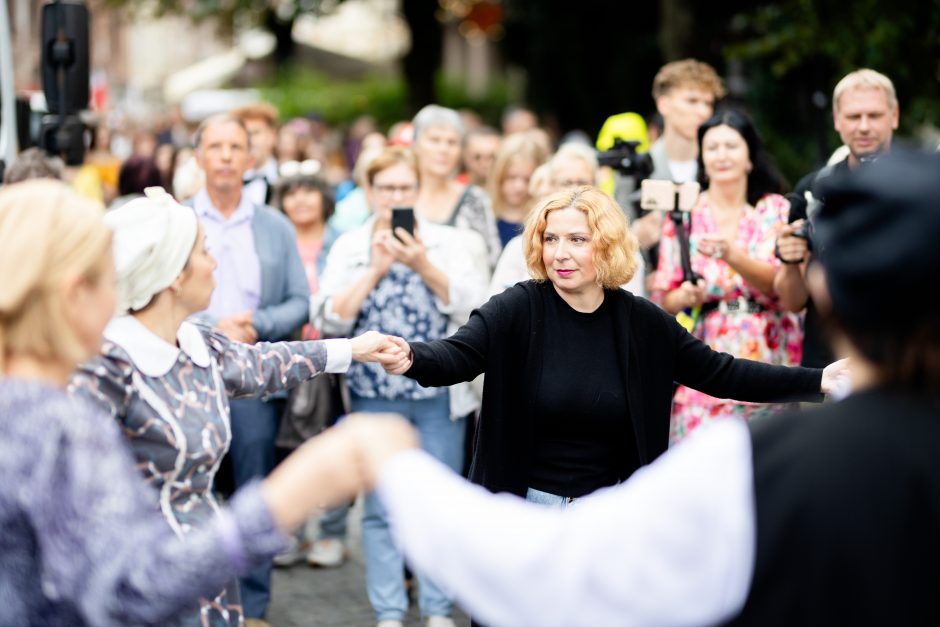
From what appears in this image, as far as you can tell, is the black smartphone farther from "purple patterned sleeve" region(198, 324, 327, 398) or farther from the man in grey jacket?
"purple patterned sleeve" region(198, 324, 327, 398)

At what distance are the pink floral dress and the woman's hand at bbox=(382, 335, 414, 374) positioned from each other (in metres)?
2.05

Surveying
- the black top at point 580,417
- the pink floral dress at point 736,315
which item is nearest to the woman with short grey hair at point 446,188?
the pink floral dress at point 736,315

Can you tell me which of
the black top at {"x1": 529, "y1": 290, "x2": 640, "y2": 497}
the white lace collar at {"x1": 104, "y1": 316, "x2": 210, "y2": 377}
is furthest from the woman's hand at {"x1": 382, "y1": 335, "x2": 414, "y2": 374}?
the white lace collar at {"x1": 104, "y1": 316, "x2": 210, "y2": 377}

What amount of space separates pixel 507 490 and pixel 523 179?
3709mm

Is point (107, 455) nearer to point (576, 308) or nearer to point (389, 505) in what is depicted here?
point (389, 505)

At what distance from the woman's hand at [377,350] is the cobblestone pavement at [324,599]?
7.90 feet

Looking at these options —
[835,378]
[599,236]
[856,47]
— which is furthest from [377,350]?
[856,47]

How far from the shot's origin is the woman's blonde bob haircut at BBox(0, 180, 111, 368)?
7.54 feet

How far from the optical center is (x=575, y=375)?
4.45 meters

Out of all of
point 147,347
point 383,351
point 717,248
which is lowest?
point 383,351

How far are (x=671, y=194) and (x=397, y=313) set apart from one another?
1.40 metres

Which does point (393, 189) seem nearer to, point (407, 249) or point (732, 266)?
point (407, 249)

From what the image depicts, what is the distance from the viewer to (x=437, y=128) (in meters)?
7.59

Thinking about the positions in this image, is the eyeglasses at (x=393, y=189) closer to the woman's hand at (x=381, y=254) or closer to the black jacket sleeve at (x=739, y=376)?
the woman's hand at (x=381, y=254)
